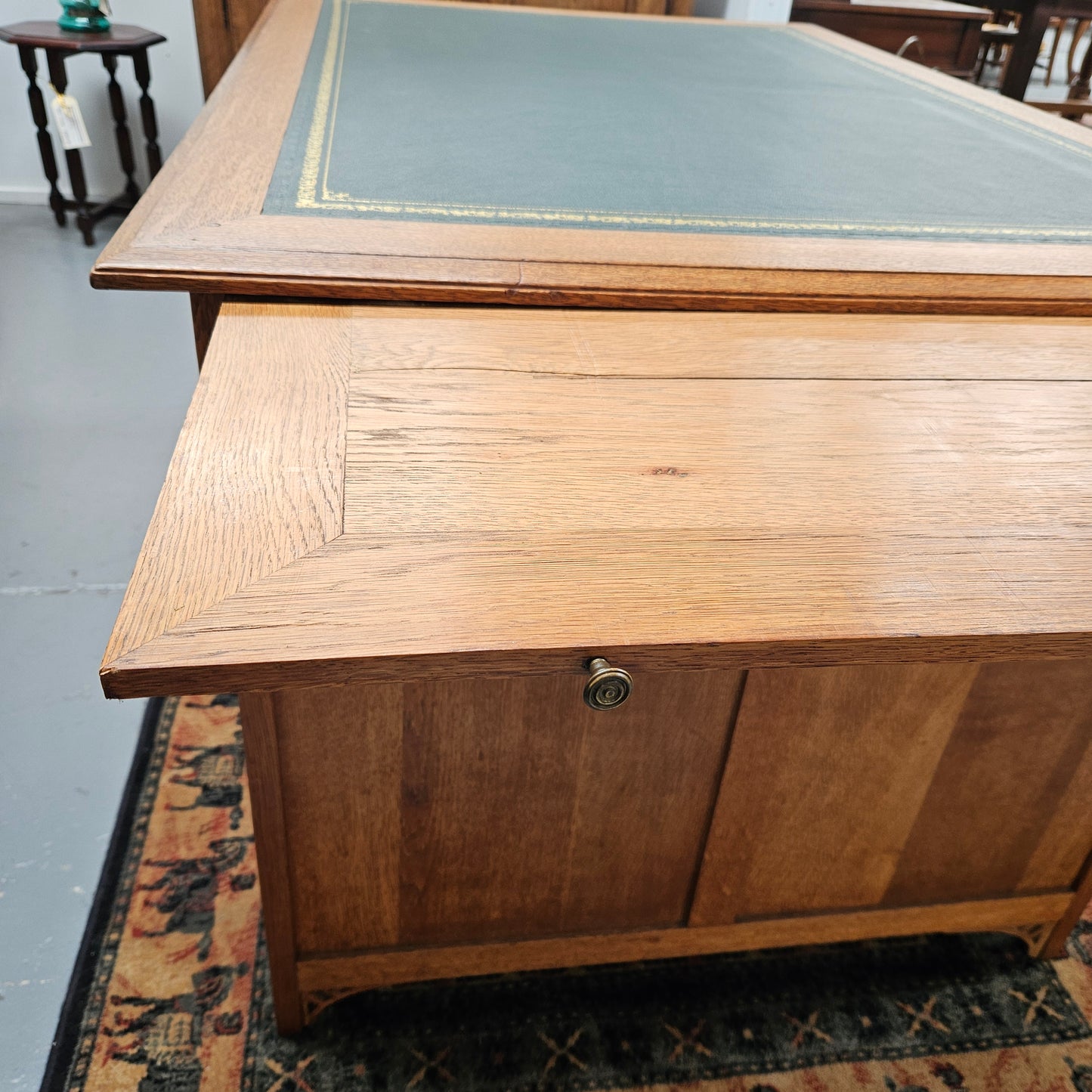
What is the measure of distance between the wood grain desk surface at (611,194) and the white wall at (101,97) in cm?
158

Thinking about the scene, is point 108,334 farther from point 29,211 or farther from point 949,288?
point 949,288

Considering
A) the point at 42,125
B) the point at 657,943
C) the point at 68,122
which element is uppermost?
the point at 68,122

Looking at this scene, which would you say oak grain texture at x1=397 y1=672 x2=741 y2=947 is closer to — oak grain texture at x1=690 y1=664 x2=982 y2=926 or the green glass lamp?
oak grain texture at x1=690 y1=664 x2=982 y2=926

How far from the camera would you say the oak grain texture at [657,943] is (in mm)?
887

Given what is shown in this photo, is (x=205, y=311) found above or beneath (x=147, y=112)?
above

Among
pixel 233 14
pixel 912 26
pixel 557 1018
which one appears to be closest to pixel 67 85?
pixel 233 14

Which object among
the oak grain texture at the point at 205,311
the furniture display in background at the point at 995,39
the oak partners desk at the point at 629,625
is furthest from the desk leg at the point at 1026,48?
the oak grain texture at the point at 205,311

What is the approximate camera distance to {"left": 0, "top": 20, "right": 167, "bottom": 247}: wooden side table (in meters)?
2.57

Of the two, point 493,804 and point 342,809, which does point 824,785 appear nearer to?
point 493,804

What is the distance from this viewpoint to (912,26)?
3.06m

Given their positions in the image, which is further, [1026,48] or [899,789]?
[1026,48]

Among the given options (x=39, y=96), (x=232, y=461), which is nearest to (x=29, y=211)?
(x=39, y=96)

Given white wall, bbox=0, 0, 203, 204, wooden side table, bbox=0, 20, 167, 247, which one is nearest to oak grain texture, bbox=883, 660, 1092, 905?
wooden side table, bbox=0, 20, 167, 247

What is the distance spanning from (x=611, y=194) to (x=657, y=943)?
2.64 feet
